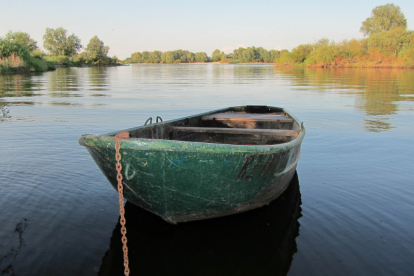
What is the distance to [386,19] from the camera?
323 ft

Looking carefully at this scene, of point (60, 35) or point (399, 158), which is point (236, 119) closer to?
point (399, 158)

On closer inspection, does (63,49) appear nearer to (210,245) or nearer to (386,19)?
(386,19)

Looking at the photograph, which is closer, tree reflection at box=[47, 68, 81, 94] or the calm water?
the calm water

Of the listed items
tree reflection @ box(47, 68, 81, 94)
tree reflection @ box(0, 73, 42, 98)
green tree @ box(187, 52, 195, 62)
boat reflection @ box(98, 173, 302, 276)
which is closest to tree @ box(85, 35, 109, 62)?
tree reflection @ box(47, 68, 81, 94)

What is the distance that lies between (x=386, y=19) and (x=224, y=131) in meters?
114

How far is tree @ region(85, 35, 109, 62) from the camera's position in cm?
9901

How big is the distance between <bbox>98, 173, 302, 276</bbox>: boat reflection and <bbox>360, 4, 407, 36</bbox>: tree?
111915 millimetres

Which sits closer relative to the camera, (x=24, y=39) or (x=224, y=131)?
(x=224, y=131)

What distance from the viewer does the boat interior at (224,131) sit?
547cm

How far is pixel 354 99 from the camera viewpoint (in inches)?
696

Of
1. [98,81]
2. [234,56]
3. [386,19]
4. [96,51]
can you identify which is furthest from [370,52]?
[234,56]

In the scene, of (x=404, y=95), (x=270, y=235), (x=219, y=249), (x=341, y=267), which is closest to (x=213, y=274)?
(x=219, y=249)

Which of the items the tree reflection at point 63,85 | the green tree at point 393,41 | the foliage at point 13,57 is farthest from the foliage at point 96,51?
the green tree at point 393,41

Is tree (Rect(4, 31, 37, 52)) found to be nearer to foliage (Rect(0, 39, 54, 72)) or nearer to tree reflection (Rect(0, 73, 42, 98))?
foliage (Rect(0, 39, 54, 72))
